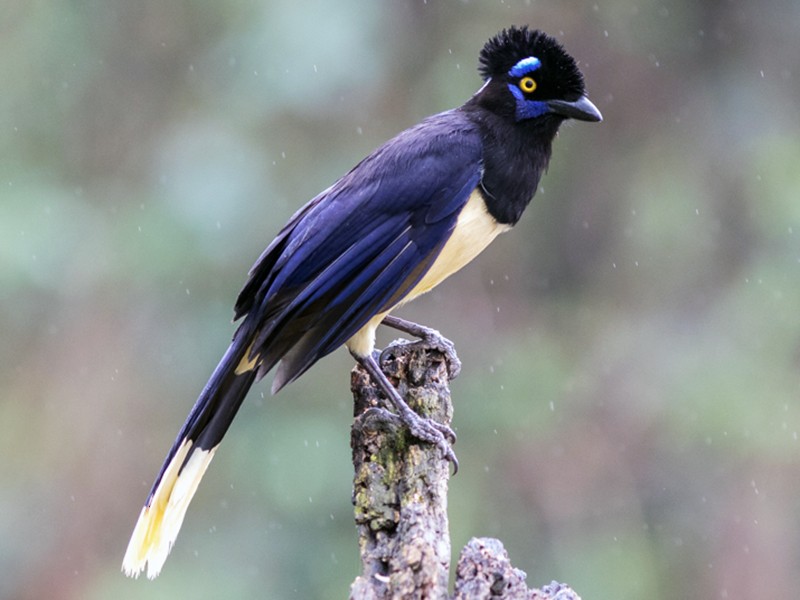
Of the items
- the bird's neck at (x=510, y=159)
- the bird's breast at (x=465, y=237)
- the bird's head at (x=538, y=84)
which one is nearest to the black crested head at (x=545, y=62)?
the bird's head at (x=538, y=84)

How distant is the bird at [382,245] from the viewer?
4.56 m

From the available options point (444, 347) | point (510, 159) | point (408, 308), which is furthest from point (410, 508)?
point (408, 308)

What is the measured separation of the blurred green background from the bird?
144 inches

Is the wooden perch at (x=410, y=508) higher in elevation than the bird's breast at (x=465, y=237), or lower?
lower

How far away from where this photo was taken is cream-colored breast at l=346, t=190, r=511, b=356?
185 inches

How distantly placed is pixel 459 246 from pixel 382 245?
1.03 ft

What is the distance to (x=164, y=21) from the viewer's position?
32.1 ft

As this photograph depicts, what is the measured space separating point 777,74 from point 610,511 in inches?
127

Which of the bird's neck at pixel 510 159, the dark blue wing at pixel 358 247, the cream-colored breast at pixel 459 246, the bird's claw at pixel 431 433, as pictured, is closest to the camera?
the bird's claw at pixel 431 433

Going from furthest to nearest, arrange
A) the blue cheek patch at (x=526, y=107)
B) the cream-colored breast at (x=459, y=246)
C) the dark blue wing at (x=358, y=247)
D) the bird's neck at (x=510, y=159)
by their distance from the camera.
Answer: the blue cheek patch at (x=526, y=107) → the bird's neck at (x=510, y=159) → the cream-colored breast at (x=459, y=246) → the dark blue wing at (x=358, y=247)

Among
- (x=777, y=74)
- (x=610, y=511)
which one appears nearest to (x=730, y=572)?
(x=610, y=511)

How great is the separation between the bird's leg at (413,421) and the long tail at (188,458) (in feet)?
1.26

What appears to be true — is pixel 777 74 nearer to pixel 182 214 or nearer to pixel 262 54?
pixel 262 54

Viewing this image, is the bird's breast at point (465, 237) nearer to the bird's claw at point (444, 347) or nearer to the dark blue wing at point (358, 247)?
the dark blue wing at point (358, 247)
